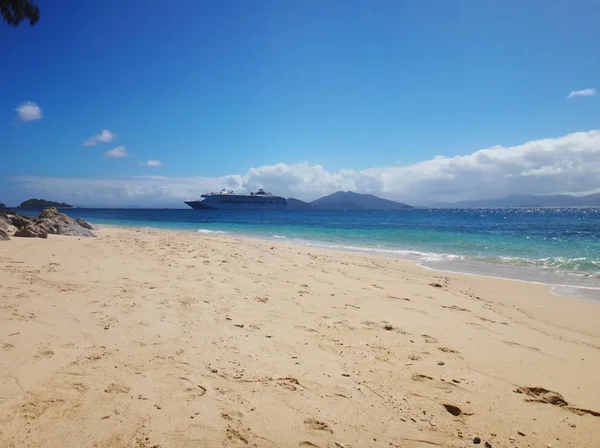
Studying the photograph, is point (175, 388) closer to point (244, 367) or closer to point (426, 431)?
point (244, 367)

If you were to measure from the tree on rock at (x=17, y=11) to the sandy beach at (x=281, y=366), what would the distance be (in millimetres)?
7688

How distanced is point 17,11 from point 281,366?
41.3 ft

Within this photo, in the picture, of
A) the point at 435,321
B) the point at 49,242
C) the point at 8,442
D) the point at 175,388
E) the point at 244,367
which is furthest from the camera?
the point at 49,242

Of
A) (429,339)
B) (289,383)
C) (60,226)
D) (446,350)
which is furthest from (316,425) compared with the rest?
(60,226)

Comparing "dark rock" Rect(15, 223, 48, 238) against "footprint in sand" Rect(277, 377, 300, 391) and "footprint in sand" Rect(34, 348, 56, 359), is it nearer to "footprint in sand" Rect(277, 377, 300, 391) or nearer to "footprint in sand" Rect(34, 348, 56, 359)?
"footprint in sand" Rect(34, 348, 56, 359)

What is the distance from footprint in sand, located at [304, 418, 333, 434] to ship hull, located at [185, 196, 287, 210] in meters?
134

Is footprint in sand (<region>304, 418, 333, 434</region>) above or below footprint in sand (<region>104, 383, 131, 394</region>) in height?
below

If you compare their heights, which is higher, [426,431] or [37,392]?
[37,392]

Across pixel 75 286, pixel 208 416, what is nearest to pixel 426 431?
pixel 208 416

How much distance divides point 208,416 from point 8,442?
1451 mm

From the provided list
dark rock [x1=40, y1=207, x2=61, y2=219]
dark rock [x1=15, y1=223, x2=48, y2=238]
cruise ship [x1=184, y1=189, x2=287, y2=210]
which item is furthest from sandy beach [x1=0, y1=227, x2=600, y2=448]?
cruise ship [x1=184, y1=189, x2=287, y2=210]

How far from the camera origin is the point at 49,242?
468 inches

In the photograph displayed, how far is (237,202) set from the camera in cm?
13688

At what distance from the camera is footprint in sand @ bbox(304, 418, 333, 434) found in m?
2.84
